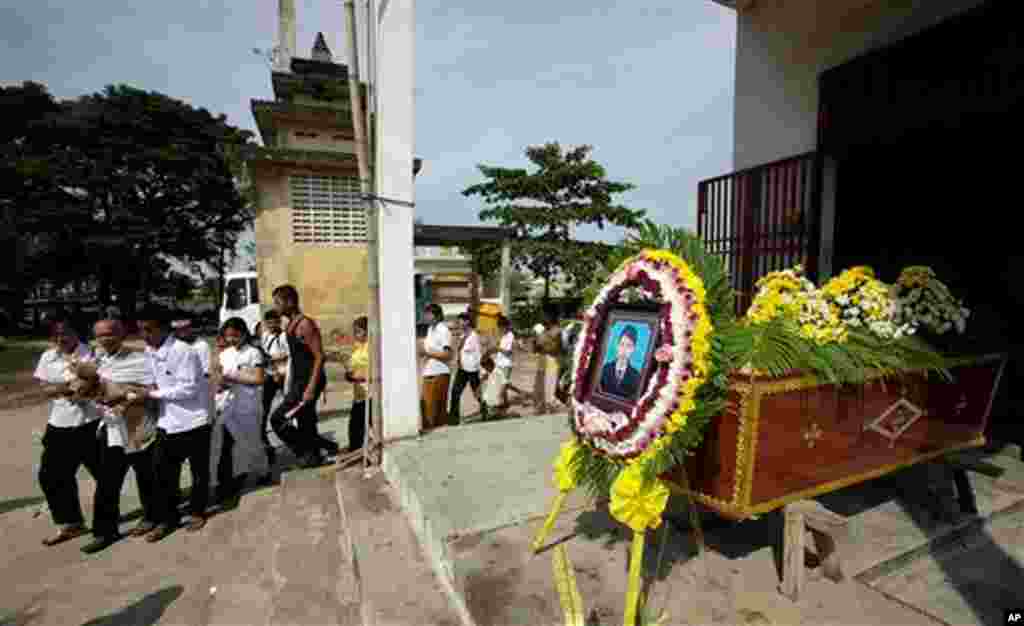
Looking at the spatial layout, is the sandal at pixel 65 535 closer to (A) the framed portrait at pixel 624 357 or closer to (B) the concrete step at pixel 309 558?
(B) the concrete step at pixel 309 558

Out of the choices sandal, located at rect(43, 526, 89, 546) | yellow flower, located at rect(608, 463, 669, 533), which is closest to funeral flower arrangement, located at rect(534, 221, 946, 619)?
yellow flower, located at rect(608, 463, 669, 533)

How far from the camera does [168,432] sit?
350cm

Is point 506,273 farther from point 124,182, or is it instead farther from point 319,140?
point 124,182

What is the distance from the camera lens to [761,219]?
504 cm

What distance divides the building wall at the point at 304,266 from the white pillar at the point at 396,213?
873 cm

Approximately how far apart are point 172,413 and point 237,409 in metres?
0.68

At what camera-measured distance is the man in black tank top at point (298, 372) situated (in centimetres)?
415

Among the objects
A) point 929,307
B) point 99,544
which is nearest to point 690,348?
point 929,307

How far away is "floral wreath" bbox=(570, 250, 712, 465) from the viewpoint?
2072 mm

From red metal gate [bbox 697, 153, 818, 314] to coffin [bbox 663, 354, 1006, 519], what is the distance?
1.84m

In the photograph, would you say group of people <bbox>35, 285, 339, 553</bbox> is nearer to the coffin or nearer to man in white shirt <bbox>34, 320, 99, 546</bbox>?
man in white shirt <bbox>34, 320, 99, 546</bbox>

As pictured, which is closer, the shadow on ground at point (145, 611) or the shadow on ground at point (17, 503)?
the shadow on ground at point (145, 611)

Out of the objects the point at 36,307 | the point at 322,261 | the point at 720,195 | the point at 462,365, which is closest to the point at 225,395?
the point at 462,365

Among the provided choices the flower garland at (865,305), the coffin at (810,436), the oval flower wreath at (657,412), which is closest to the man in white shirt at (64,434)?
the oval flower wreath at (657,412)
